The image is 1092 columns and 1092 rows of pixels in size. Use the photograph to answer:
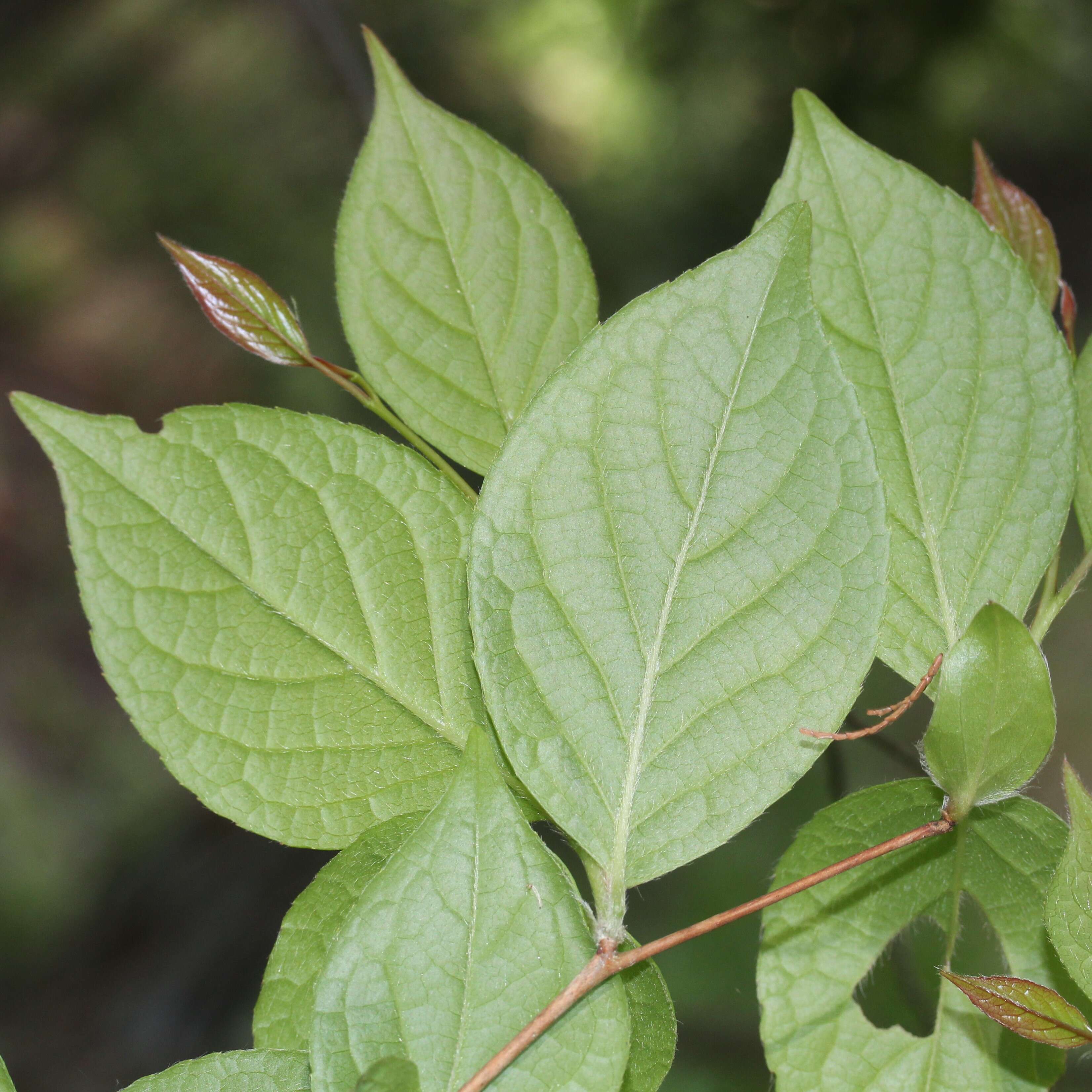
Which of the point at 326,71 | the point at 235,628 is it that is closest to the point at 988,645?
the point at 235,628

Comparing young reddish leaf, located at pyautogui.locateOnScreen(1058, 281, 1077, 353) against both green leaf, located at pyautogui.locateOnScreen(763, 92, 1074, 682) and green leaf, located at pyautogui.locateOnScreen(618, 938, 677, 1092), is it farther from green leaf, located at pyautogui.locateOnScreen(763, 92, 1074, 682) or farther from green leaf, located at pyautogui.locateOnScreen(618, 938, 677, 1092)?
green leaf, located at pyautogui.locateOnScreen(618, 938, 677, 1092)

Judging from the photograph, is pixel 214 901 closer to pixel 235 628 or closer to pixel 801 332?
pixel 235 628

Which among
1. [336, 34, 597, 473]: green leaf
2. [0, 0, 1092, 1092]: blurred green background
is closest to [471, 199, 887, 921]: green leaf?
[336, 34, 597, 473]: green leaf

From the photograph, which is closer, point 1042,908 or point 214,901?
point 1042,908

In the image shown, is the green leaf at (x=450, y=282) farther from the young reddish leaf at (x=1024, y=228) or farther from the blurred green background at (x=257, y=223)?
the blurred green background at (x=257, y=223)

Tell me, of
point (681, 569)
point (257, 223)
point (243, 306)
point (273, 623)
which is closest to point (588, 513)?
point (681, 569)

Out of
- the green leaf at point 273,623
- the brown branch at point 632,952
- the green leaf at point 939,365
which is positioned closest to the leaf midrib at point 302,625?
the green leaf at point 273,623
